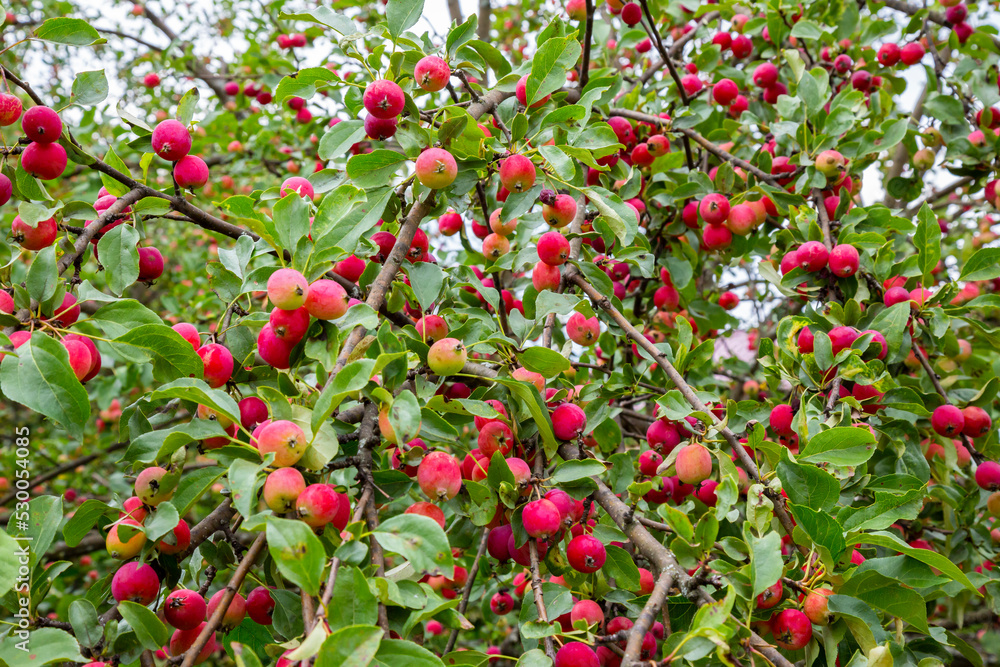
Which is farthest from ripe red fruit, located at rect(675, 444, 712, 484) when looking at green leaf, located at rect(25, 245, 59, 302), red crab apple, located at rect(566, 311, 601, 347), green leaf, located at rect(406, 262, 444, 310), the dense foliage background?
green leaf, located at rect(25, 245, 59, 302)

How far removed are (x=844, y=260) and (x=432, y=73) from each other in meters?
1.04

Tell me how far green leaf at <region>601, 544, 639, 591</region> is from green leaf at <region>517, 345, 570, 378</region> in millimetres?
335

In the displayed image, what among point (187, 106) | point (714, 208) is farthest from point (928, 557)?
point (187, 106)

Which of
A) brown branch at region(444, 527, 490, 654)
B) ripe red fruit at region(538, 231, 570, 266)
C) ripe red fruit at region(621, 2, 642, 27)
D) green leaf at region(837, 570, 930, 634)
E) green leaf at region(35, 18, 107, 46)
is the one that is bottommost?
brown branch at region(444, 527, 490, 654)

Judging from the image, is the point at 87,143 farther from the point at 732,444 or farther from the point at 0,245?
the point at 732,444

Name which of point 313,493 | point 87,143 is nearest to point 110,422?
point 87,143

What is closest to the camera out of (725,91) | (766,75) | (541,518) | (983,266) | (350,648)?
(350,648)

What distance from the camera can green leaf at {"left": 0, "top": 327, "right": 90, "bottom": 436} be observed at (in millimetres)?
877

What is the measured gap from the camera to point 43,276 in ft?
3.26

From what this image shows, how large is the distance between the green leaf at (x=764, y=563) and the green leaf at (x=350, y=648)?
1.69ft

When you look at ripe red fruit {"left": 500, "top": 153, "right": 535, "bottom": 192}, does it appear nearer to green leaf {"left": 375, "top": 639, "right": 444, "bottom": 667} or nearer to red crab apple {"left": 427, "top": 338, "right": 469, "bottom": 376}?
red crab apple {"left": 427, "top": 338, "right": 469, "bottom": 376}

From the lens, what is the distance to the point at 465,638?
9.80 ft

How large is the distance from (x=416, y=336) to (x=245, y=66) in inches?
103

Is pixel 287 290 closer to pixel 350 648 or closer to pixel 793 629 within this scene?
pixel 350 648
